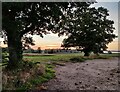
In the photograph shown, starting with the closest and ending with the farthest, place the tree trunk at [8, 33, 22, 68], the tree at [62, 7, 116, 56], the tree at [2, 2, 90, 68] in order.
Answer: the tree at [2, 2, 90, 68]
the tree trunk at [8, 33, 22, 68]
the tree at [62, 7, 116, 56]

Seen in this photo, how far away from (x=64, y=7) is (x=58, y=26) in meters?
2.85

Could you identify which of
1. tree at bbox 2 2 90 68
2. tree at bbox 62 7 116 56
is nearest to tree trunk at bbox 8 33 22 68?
tree at bbox 2 2 90 68

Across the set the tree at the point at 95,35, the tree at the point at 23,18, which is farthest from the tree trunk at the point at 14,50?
the tree at the point at 95,35

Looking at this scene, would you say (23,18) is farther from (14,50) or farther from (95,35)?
(95,35)

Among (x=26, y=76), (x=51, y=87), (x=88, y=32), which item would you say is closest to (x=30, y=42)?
(x=26, y=76)

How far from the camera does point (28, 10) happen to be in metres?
20.3

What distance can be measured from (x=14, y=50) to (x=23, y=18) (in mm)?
2779

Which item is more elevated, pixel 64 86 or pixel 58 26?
Result: pixel 58 26

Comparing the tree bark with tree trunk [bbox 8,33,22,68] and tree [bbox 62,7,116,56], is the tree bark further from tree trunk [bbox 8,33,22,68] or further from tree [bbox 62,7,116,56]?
→ tree [bbox 62,7,116,56]

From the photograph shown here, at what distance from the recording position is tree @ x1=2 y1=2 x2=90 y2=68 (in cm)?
1876

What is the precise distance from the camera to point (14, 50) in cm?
2198

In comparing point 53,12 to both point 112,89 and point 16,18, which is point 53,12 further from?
point 112,89

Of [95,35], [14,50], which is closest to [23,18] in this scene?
[14,50]

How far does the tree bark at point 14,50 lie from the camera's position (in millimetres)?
21438
